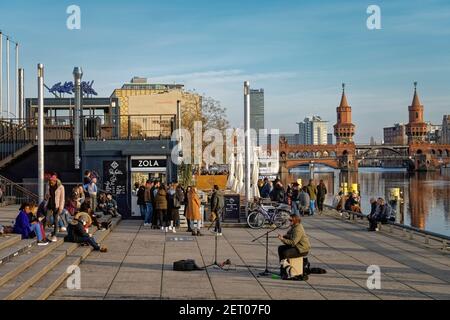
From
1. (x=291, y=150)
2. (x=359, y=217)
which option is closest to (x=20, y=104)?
(x=359, y=217)

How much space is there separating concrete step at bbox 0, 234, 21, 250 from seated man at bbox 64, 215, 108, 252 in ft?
6.31

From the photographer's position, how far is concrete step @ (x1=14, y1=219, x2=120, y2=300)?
11.3 metres

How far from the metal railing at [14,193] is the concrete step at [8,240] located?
44.0 feet

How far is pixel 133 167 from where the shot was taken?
2709 centimetres

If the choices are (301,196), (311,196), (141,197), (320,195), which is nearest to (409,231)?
(301,196)

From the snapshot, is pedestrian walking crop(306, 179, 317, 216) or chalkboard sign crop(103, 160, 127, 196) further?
pedestrian walking crop(306, 179, 317, 216)

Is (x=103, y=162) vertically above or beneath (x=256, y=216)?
above

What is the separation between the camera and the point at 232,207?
25234mm

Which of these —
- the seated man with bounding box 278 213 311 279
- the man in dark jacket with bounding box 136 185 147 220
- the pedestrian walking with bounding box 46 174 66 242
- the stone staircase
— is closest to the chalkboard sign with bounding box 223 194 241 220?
the man in dark jacket with bounding box 136 185 147 220

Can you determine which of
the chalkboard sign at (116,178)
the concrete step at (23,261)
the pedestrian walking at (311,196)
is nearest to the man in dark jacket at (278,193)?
the pedestrian walking at (311,196)

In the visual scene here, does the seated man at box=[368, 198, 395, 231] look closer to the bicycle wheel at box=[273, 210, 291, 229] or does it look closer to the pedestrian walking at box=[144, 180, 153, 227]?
the bicycle wheel at box=[273, 210, 291, 229]

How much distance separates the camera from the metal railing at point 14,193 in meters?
29.0

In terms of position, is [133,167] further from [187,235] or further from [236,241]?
[236,241]
